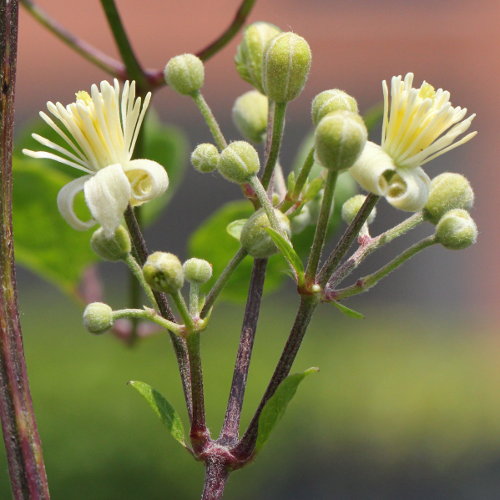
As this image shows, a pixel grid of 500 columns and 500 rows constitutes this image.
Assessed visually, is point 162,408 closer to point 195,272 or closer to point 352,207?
point 195,272

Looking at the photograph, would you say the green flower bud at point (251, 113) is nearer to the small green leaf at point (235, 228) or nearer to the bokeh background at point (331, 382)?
the small green leaf at point (235, 228)

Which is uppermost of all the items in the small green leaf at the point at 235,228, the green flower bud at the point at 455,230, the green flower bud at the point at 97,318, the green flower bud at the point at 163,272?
the green flower bud at the point at 455,230

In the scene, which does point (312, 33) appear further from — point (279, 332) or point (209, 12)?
point (279, 332)

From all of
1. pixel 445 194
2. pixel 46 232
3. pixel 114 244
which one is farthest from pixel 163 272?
pixel 46 232

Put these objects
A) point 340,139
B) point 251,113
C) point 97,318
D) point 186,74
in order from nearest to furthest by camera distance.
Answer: point 340,139 < point 97,318 < point 186,74 < point 251,113

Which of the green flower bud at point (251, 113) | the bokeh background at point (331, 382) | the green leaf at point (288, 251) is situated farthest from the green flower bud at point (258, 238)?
the bokeh background at point (331, 382)

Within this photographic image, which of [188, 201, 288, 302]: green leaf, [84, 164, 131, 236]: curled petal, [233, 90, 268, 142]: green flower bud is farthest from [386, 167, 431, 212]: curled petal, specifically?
[188, 201, 288, 302]: green leaf

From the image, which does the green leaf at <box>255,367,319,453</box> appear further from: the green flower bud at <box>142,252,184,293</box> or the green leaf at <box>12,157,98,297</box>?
the green leaf at <box>12,157,98,297</box>
